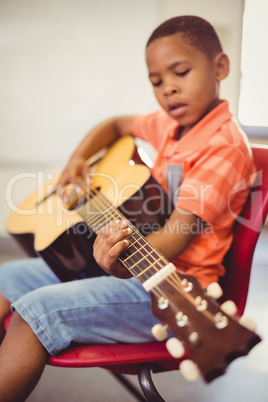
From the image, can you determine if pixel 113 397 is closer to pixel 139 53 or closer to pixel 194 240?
pixel 194 240

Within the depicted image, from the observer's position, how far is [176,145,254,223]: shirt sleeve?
68cm

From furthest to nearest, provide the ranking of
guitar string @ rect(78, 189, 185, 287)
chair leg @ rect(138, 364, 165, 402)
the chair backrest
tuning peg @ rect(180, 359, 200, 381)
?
the chair backrest
chair leg @ rect(138, 364, 165, 402)
guitar string @ rect(78, 189, 185, 287)
tuning peg @ rect(180, 359, 200, 381)

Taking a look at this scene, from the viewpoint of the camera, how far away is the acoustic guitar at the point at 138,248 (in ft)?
1.46

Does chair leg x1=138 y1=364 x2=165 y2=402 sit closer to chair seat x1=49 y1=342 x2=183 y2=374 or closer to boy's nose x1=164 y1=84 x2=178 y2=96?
chair seat x1=49 y1=342 x2=183 y2=374

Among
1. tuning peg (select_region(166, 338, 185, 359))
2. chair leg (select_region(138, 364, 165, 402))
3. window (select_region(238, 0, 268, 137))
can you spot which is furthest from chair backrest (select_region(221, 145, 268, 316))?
window (select_region(238, 0, 268, 137))

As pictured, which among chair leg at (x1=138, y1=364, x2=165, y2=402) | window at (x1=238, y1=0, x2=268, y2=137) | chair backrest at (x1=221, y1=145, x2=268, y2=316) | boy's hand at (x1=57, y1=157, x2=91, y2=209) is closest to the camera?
chair leg at (x1=138, y1=364, x2=165, y2=402)

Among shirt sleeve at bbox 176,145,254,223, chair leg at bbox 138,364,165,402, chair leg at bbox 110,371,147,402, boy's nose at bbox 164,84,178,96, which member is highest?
boy's nose at bbox 164,84,178,96

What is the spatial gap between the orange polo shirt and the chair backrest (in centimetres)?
2

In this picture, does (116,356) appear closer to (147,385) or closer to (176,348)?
(147,385)

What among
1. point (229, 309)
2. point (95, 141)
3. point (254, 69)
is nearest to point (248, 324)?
point (229, 309)

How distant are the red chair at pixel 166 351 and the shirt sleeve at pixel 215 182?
0.16ft

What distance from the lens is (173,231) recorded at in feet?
2.22

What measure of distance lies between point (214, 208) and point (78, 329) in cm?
33

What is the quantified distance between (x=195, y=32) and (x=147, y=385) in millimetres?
673
